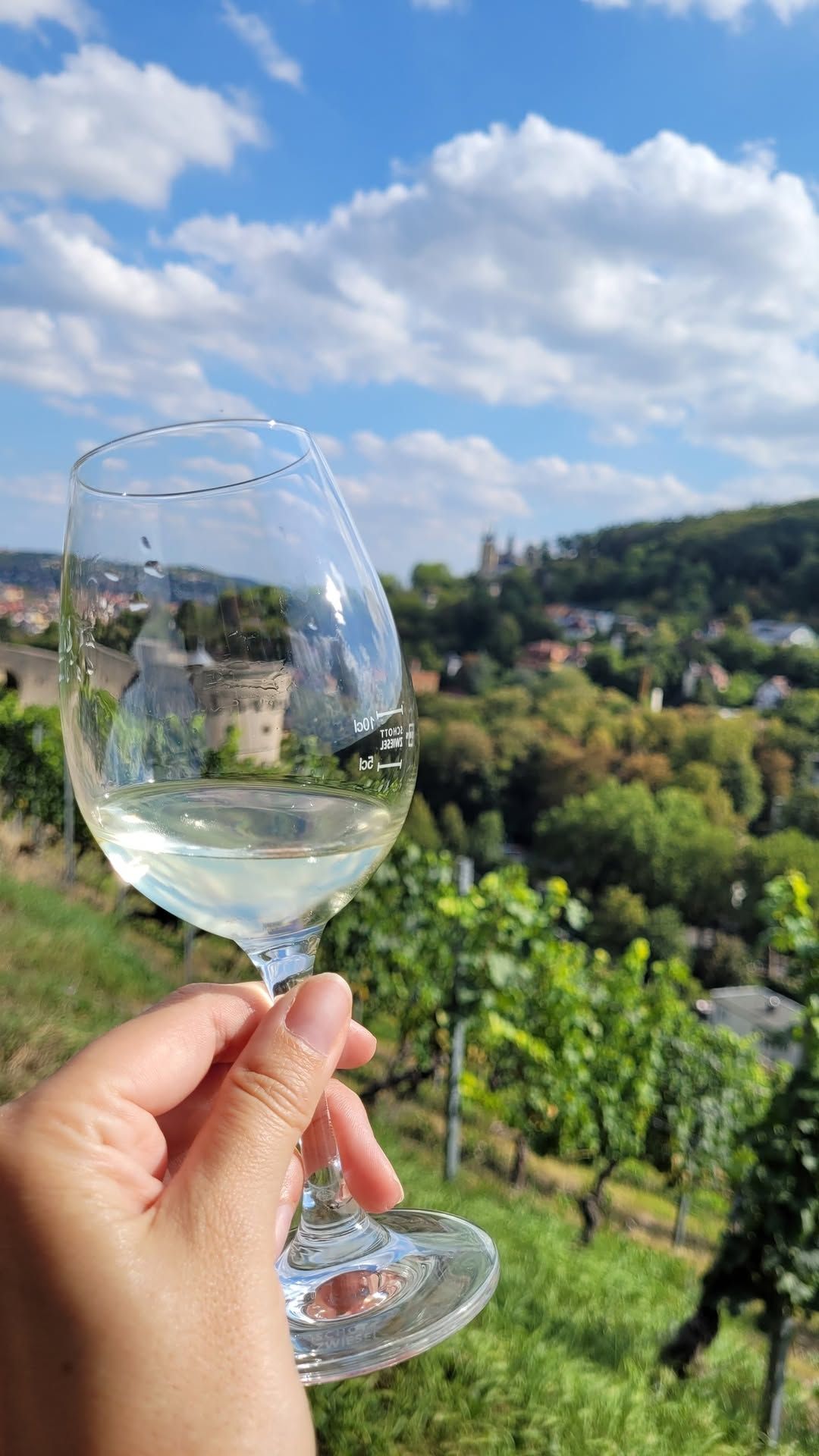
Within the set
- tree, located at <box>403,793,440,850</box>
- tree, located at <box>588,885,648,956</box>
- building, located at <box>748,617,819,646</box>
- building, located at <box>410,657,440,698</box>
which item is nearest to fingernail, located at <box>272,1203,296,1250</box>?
tree, located at <box>403,793,440,850</box>

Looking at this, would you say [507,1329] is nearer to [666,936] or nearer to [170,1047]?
[170,1047]

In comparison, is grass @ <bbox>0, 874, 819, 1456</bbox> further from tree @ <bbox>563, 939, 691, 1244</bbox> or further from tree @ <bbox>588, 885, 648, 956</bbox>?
tree @ <bbox>588, 885, 648, 956</bbox>

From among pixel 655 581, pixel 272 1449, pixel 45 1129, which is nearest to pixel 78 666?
pixel 45 1129

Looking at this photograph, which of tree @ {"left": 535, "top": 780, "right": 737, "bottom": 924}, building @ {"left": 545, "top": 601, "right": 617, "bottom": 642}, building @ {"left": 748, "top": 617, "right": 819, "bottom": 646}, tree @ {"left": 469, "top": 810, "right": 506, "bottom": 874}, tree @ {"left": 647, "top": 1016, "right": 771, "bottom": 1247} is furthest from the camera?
building @ {"left": 545, "top": 601, "right": 617, "bottom": 642}

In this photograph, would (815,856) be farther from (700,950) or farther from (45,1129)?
(45,1129)

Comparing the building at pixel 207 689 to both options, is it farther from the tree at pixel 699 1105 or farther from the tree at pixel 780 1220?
the tree at pixel 699 1105

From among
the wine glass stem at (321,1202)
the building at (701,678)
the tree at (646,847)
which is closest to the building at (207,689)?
the wine glass stem at (321,1202)

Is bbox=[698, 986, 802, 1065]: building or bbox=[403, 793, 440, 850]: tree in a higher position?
bbox=[403, 793, 440, 850]: tree
